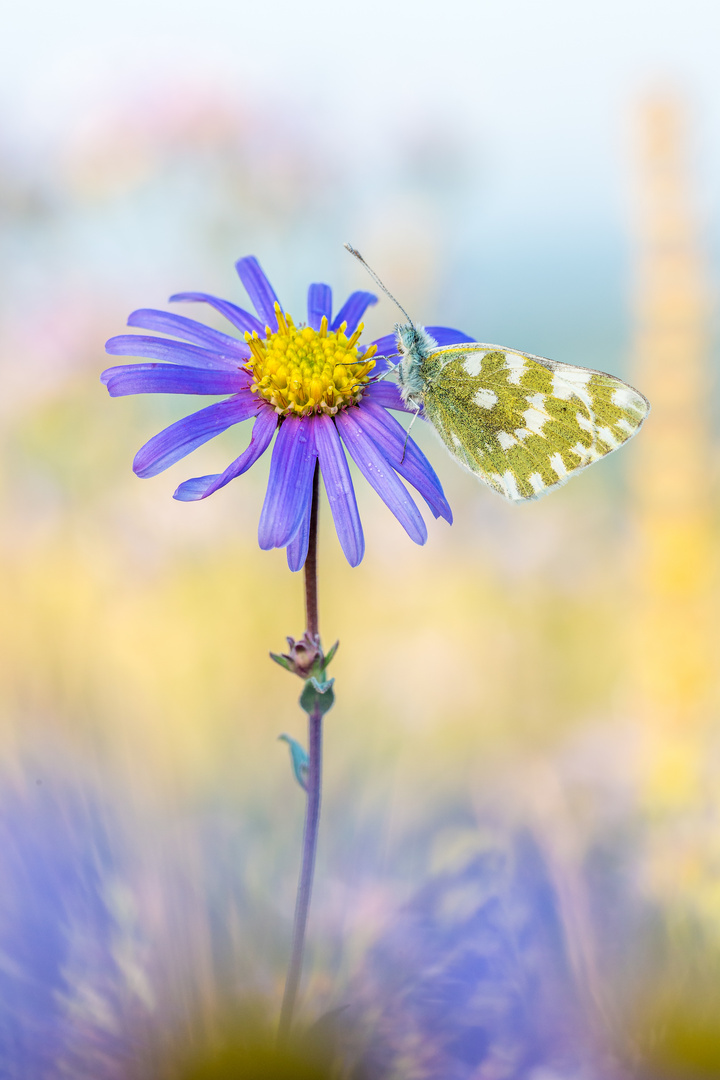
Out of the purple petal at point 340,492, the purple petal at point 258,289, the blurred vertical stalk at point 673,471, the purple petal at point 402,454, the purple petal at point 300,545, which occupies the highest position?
the blurred vertical stalk at point 673,471

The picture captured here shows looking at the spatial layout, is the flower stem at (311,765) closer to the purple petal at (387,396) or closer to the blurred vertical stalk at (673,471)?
the purple petal at (387,396)

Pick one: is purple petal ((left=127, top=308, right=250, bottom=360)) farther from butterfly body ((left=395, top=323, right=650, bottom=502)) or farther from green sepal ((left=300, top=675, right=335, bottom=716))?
green sepal ((left=300, top=675, right=335, bottom=716))

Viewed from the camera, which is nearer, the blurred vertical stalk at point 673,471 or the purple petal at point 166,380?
the purple petal at point 166,380

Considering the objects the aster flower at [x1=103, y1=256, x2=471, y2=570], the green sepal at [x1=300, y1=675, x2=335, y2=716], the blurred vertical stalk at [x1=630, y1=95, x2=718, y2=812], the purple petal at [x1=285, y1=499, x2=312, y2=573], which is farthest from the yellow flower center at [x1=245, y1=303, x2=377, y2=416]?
the blurred vertical stalk at [x1=630, y1=95, x2=718, y2=812]

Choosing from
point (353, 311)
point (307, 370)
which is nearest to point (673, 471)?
point (353, 311)

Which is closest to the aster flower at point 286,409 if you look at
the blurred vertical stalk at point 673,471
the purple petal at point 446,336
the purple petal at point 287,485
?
the purple petal at point 287,485

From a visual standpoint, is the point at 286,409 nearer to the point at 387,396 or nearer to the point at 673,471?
the point at 387,396

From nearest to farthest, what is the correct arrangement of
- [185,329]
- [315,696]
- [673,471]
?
[315,696] < [185,329] < [673,471]
